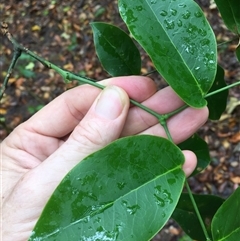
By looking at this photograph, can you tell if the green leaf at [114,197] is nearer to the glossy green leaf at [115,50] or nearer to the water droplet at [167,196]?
the water droplet at [167,196]

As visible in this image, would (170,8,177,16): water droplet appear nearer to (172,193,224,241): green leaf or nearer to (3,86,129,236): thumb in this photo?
(3,86,129,236): thumb

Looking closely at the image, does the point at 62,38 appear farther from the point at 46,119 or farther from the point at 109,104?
the point at 109,104

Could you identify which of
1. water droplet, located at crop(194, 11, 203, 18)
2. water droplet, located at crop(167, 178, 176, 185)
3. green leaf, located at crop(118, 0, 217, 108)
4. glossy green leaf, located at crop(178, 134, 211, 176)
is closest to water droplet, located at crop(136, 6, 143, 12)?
green leaf, located at crop(118, 0, 217, 108)

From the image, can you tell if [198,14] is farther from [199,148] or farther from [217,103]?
[199,148]

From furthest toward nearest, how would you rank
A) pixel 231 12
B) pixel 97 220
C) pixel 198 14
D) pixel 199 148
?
pixel 199 148, pixel 231 12, pixel 198 14, pixel 97 220

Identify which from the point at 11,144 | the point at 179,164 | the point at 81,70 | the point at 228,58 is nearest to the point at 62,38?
the point at 81,70

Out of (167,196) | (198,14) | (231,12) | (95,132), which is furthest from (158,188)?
(231,12)
